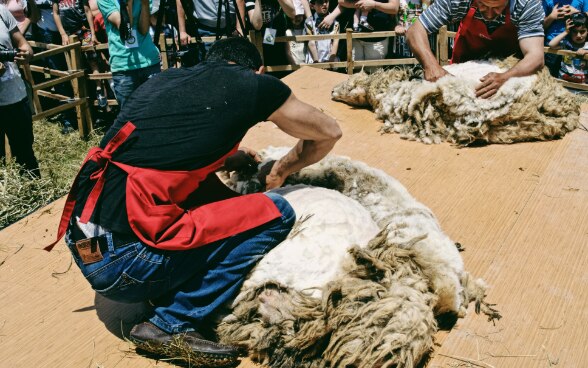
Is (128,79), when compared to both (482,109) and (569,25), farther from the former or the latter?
(569,25)

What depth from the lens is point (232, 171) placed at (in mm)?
3352

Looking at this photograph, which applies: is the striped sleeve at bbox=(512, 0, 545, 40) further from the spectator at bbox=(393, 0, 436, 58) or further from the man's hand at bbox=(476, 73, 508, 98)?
the spectator at bbox=(393, 0, 436, 58)

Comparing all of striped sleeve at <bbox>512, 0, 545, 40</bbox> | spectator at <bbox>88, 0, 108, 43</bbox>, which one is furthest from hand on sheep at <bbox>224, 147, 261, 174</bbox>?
spectator at <bbox>88, 0, 108, 43</bbox>

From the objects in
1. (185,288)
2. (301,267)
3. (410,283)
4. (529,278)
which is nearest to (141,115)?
(185,288)

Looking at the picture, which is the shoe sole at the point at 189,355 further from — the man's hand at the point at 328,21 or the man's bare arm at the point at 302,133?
the man's hand at the point at 328,21

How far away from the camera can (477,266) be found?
2787 mm

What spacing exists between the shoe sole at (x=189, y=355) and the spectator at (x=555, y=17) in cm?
524

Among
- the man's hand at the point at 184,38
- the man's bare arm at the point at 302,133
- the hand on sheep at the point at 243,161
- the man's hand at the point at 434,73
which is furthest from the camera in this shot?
the man's hand at the point at 184,38

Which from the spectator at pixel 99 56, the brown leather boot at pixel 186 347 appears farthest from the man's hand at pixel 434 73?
the spectator at pixel 99 56

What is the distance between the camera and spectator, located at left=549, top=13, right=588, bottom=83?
6016mm

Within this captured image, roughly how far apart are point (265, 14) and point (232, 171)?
434 centimetres

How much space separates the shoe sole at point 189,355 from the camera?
2.31m

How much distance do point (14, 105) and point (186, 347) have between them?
385cm

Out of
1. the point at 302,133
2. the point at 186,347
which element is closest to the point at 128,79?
the point at 302,133
